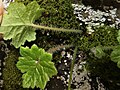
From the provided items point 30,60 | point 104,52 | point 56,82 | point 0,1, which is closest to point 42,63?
point 30,60

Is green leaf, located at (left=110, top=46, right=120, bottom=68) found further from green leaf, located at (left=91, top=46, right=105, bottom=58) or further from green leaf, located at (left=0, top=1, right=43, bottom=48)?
green leaf, located at (left=0, top=1, right=43, bottom=48)

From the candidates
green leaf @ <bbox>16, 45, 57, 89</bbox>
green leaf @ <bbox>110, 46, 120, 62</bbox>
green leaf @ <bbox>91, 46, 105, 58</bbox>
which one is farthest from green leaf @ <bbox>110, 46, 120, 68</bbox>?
green leaf @ <bbox>16, 45, 57, 89</bbox>

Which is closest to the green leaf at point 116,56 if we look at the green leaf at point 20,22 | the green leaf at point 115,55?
the green leaf at point 115,55

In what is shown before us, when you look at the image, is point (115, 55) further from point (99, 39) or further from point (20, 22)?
point (20, 22)

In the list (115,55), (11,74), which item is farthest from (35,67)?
(115,55)

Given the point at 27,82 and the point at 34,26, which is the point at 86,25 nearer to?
the point at 34,26
